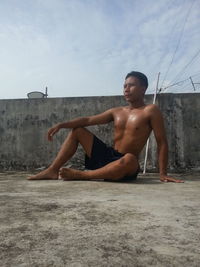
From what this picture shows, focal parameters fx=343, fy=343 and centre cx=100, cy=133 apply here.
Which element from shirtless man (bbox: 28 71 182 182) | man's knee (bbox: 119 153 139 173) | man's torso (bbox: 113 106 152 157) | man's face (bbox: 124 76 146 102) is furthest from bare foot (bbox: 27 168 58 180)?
man's face (bbox: 124 76 146 102)

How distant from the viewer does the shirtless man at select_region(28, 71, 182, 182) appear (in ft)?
10.7

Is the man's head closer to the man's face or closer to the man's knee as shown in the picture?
the man's face

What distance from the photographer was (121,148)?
3613 millimetres

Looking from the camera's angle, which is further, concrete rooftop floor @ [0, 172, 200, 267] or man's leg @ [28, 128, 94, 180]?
man's leg @ [28, 128, 94, 180]

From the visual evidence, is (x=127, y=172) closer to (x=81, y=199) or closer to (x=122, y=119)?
(x=122, y=119)

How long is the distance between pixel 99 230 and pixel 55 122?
13.6ft

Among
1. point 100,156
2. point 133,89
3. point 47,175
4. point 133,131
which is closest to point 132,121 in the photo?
point 133,131

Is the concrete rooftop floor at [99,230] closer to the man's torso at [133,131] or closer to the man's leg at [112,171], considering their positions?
the man's leg at [112,171]

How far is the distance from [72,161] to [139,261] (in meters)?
4.35

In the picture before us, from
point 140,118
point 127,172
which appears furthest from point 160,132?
point 127,172

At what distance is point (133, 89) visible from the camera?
368 cm

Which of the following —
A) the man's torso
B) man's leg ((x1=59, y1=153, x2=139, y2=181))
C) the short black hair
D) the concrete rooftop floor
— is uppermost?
the short black hair

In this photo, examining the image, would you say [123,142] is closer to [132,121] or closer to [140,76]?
[132,121]

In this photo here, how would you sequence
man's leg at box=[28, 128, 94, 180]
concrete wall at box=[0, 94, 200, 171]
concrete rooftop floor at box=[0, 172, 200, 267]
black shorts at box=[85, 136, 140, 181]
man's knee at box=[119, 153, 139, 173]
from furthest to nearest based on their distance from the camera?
concrete wall at box=[0, 94, 200, 171], man's leg at box=[28, 128, 94, 180], black shorts at box=[85, 136, 140, 181], man's knee at box=[119, 153, 139, 173], concrete rooftop floor at box=[0, 172, 200, 267]
